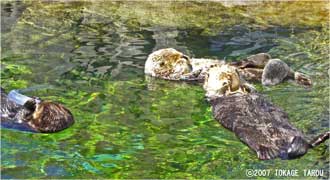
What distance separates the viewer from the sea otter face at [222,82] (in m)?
7.82

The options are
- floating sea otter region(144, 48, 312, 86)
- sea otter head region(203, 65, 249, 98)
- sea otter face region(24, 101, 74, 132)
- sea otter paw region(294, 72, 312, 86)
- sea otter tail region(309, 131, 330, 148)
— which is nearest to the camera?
sea otter tail region(309, 131, 330, 148)

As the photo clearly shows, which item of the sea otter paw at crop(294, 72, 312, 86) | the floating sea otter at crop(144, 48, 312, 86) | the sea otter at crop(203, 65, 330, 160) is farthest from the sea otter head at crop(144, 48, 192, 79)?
the sea otter paw at crop(294, 72, 312, 86)

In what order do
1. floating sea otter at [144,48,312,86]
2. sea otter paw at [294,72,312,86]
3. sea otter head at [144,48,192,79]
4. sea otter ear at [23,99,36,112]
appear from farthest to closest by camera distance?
sea otter head at [144,48,192,79], floating sea otter at [144,48,312,86], sea otter paw at [294,72,312,86], sea otter ear at [23,99,36,112]

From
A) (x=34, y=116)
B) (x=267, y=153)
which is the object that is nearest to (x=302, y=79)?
(x=267, y=153)

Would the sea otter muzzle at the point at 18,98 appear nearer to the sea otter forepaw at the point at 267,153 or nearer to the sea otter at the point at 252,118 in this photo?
the sea otter at the point at 252,118

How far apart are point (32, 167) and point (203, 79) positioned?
3.60 metres

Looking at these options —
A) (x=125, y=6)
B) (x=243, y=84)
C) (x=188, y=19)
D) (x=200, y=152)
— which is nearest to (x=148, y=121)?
(x=200, y=152)

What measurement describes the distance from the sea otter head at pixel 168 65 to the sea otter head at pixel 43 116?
94.2 inches

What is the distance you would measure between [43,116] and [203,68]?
9.94ft

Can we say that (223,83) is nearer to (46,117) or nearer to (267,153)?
(267,153)

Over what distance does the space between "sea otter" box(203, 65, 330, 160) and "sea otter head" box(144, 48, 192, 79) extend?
0.73m

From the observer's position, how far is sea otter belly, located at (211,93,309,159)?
19.6ft

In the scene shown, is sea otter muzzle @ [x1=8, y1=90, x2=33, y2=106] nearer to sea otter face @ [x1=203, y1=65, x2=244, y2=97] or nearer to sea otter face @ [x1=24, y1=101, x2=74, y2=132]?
sea otter face @ [x1=24, y1=101, x2=74, y2=132]

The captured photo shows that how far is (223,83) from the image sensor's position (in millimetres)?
7906
